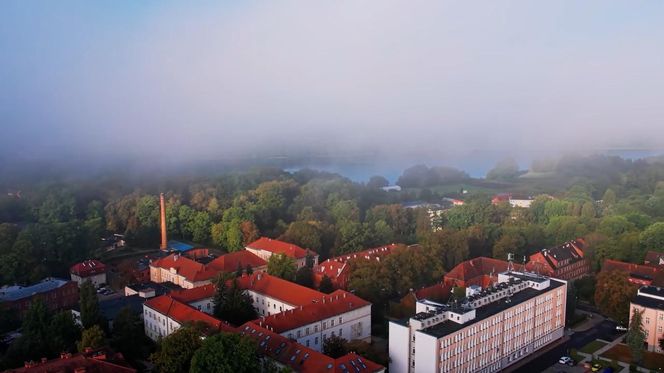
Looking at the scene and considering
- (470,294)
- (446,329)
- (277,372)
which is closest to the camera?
(277,372)

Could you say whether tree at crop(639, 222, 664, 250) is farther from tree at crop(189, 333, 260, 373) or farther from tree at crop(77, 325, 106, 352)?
tree at crop(77, 325, 106, 352)

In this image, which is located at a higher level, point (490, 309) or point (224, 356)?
point (224, 356)

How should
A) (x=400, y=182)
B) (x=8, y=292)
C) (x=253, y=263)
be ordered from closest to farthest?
1. (x=8, y=292)
2. (x=253, y=263)
3. (x=400, y=182)

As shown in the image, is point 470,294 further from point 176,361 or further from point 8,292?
point 8,292

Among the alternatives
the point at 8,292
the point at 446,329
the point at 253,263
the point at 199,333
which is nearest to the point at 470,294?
the point at 446,329

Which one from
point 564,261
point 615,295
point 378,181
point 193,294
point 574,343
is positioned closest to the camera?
point 574,343

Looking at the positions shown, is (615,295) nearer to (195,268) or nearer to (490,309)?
(490,309)

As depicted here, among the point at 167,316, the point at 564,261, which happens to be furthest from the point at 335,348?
the point at 564,261
